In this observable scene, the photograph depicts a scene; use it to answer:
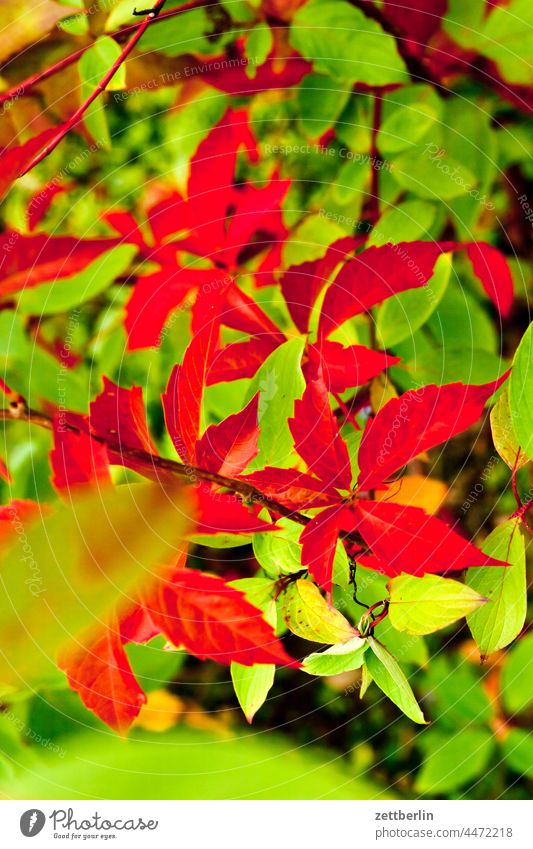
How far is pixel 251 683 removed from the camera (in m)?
0.28

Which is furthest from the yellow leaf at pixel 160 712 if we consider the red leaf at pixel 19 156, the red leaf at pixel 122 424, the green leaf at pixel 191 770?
the red leaf at pixel 19 156

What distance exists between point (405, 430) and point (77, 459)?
0.11 metres

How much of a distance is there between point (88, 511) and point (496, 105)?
8.5 inches

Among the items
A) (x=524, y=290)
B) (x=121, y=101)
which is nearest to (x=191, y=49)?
(x=121, y=101)

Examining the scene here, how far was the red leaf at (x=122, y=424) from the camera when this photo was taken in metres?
0.24

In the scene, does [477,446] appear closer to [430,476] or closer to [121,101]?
[430,476]

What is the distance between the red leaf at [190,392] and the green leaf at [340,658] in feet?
0.29

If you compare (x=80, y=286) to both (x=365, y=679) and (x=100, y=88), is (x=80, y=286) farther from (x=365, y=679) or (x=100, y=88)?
(x=365, y=679)

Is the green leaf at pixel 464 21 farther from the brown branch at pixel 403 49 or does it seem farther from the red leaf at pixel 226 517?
the red leaf at pixel 226 517

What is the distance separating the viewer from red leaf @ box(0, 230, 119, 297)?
10.6 inches

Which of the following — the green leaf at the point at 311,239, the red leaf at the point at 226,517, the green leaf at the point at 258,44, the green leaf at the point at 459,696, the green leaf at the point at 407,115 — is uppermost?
the green leaf at the point at 258,44

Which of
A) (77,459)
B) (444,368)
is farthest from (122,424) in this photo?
(444,368)

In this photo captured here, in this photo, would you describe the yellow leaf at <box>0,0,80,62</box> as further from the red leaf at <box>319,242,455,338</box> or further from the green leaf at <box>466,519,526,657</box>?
the green leaf at <box>466,519,526,657</box>
